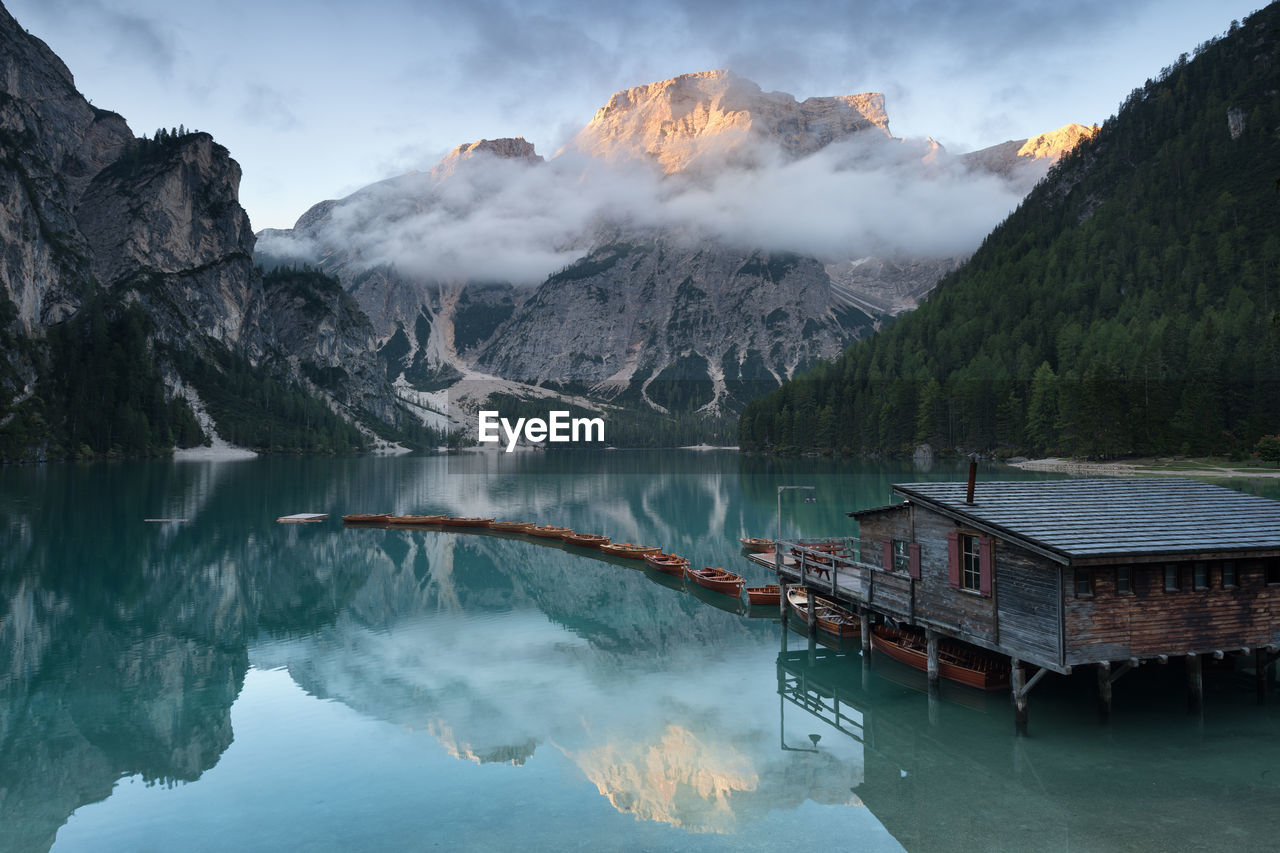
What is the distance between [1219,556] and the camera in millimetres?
26125

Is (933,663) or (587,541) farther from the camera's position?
(587,541)

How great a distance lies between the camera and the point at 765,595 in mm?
50312

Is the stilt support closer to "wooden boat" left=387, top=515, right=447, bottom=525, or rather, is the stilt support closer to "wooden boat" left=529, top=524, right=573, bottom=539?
"wooden boat" left=529, top=524, right=573, bottom=539

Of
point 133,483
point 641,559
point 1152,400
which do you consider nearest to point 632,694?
point 641,559

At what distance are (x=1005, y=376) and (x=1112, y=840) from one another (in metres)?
168

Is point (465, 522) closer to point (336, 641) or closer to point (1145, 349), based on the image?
point (336, 641)

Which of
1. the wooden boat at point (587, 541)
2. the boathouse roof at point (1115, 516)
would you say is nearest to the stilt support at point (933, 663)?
the boathouse roof at point (1115, 516)

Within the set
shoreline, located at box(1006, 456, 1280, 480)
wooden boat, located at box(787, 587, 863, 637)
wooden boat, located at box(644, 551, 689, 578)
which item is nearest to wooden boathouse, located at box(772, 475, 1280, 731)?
wooden boat, located at box(787, 587, 863, 637)

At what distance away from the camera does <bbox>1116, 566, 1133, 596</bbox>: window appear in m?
25.6

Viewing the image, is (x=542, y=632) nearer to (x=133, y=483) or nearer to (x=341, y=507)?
(x=341, y=507)

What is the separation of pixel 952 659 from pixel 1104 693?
6.35 metres

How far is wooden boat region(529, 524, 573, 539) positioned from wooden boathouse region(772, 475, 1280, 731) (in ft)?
179

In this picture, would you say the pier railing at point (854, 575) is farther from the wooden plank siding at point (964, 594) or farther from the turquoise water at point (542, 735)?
the turquoise water at point (542, 735)

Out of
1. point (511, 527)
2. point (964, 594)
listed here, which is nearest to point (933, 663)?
point (964, 594)
